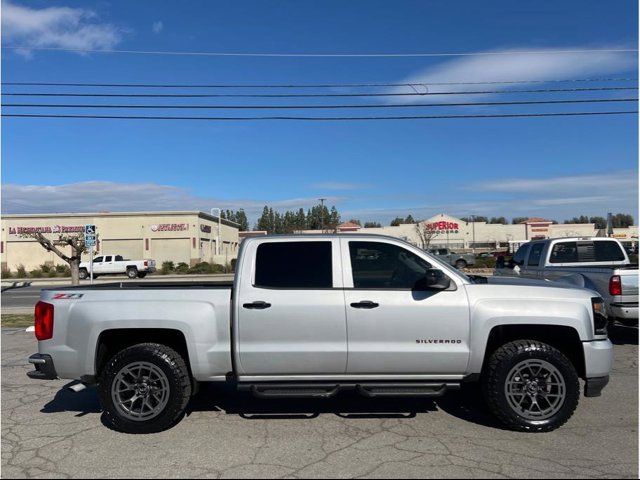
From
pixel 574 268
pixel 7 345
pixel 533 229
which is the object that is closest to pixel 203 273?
pixel 7 345

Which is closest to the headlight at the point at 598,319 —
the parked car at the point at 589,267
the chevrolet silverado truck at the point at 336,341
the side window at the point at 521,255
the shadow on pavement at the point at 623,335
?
the chevrolet silverado truck at the point at 336,341

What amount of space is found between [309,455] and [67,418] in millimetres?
2915

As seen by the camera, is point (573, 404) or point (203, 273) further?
point (203, 273)

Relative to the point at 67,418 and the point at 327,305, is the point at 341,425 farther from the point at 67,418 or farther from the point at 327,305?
the point at 67,418

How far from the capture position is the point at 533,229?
Answer: 89.9 metres

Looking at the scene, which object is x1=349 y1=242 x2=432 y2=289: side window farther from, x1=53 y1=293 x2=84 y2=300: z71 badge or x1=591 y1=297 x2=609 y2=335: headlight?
x1=53 y1=293 x2=84 y2=300: z71 badge

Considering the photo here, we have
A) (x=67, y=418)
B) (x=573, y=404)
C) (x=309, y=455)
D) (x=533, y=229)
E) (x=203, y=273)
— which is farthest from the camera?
(x=533, y=229)

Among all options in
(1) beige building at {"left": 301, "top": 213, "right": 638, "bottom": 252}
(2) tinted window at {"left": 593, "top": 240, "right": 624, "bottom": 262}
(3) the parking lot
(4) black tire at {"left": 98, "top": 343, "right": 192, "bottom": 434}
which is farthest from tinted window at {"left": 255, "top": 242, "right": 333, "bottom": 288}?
(1) beige building at {"left": 301, "top": 213, "right": 638, "bottom": 252}

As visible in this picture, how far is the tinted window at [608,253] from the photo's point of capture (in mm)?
11273

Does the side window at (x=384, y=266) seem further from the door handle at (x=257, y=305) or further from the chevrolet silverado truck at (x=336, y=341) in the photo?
the door handle at (x=257, y=305)

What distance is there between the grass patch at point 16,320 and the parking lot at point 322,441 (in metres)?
7.59

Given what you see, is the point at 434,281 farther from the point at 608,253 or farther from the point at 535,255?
the point at 608,253

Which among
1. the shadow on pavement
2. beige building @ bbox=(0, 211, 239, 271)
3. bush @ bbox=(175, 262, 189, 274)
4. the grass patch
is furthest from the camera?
beige building @ bbox=(0, 211, 239, 271)

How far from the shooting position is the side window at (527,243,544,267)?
447 inches
